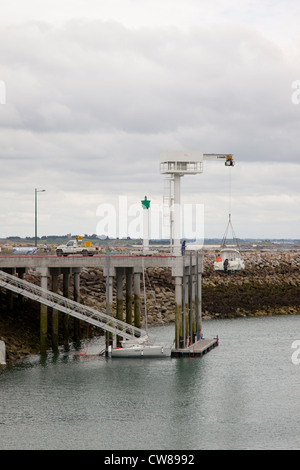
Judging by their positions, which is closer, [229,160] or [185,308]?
[185,308]

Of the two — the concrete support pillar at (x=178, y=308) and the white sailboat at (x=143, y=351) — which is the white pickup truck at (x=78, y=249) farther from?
the white sailboat at (x=143, y=351)

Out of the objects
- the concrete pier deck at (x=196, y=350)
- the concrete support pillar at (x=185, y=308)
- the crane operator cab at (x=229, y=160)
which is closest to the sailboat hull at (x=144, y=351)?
the concrete pier deck at (x=196, y=350)

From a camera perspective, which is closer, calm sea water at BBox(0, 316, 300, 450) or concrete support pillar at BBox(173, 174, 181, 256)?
calm sea water at BBox(0, 316, 300, 450)

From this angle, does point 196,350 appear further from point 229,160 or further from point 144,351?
point 229,160

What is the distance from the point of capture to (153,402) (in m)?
50.2

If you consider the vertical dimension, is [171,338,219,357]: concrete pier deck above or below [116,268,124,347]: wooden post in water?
below

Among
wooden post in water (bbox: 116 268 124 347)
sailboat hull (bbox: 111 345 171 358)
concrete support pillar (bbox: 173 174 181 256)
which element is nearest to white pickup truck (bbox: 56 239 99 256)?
wooden post in water (bbox: 116 268 124 347)

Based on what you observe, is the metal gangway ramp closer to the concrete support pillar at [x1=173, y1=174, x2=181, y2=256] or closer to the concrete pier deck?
the concrete pier deck

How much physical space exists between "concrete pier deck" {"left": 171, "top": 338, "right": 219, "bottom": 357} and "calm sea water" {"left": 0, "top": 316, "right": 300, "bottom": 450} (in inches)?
29.7

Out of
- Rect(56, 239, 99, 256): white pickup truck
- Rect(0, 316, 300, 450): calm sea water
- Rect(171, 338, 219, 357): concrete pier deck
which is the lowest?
Rect(0, 316, 300, 450): calm sea water

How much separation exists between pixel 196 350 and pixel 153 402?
14979 millimetres

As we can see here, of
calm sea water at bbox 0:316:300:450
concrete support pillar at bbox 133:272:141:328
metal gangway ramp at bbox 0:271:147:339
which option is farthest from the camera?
concrete support pillar at bbox 133:272:141:328

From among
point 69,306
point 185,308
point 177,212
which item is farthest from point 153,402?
point 177,212

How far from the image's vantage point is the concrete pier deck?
63906 millimetres
